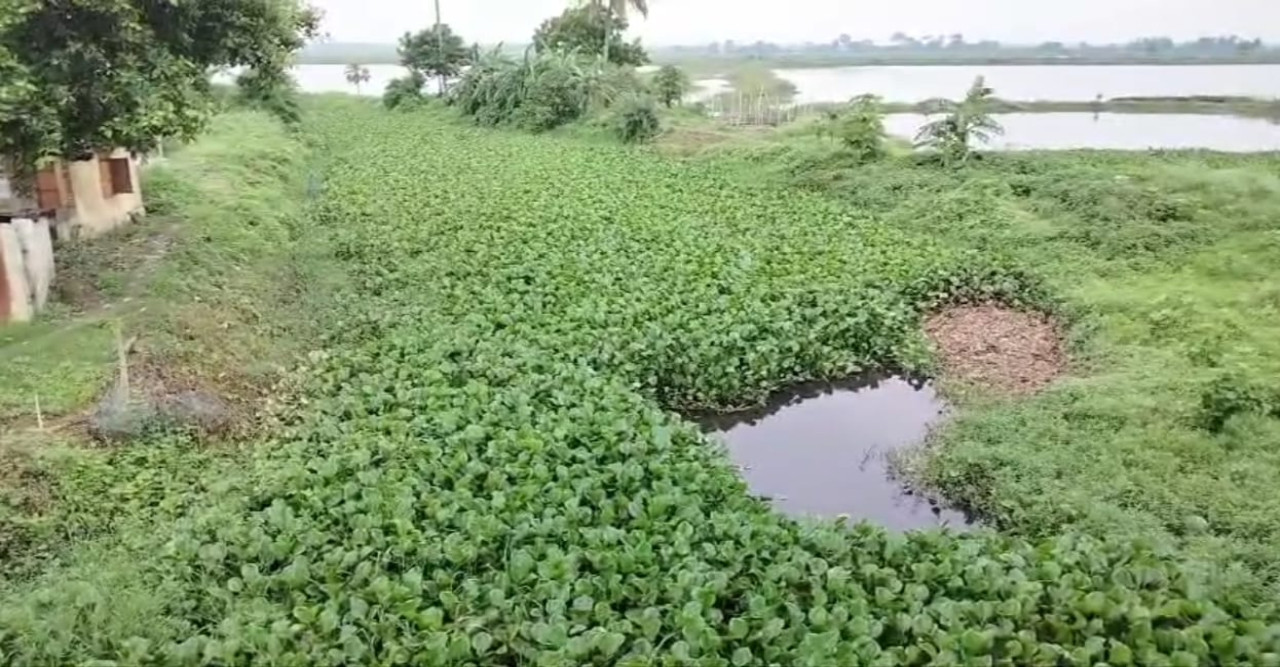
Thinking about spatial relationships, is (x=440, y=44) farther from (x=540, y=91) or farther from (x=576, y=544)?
(x=576, y=544)

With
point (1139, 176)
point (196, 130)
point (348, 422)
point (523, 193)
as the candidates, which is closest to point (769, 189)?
point (523, 193)

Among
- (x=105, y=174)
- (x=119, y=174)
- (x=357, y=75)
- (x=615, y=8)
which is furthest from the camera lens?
(x=357, y=75)

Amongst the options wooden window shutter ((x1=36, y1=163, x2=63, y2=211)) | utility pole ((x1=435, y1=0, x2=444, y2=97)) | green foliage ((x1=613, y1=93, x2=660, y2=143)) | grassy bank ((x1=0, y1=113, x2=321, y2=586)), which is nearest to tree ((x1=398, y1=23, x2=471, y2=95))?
utility pole ((x1=435, y1=0, x2=444, y2=97))

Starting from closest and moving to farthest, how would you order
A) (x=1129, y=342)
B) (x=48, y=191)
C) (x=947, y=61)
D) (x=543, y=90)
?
(x=1129, y=342)
(x=48, y=191)
(x=543, y=90)
(x=947, y=61)

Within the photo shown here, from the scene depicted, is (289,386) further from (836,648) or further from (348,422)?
(836,648)

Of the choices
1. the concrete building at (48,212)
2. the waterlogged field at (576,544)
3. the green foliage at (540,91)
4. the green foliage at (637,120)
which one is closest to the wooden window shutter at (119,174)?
the concrete building at (48,212)

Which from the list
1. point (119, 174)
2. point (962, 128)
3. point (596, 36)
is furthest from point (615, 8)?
point (119, 174)

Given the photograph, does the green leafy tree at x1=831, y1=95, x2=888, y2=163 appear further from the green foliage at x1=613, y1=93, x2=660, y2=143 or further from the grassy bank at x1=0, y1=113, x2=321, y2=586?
the grassy bank at x1=0, y1=113, x2=321, y2=586
